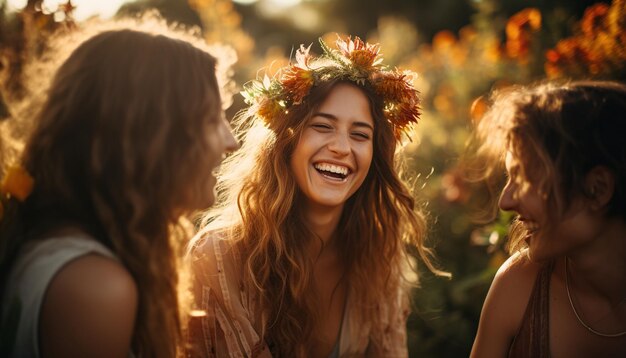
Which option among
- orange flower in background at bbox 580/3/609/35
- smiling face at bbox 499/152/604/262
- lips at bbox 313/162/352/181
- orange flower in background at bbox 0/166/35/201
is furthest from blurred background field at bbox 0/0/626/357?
smiling face at bbox 499/152/604/262

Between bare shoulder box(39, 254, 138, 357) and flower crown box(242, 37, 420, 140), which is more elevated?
flower crown box(242, 37, 420, 140)

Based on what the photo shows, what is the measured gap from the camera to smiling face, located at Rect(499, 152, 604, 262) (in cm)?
203

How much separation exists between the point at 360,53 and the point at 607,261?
1.65 meters

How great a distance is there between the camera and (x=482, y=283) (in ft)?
13.4

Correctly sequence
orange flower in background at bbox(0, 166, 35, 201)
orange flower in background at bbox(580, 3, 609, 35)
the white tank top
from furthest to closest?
orange flower in background at bbox(580, 3, 609, 35) < orange flower in background at bbox(0, 166, 35, 201) < the white tank top

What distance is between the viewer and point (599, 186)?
200 centimetres

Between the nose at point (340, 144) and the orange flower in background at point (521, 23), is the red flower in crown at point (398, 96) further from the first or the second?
the orange flower in background at point (521, 23)

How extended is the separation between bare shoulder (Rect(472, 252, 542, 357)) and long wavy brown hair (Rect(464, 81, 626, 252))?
1.32ft

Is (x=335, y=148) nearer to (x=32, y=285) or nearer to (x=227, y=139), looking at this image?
(x=227, y=139)

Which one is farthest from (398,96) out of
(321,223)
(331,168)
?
(321,223)

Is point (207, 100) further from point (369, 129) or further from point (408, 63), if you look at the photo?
point (408, 63)

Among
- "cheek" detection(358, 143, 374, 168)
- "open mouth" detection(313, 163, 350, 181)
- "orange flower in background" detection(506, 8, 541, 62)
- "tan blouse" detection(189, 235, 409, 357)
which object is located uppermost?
"orange flower in background" detection(506, 8, 541, 62)

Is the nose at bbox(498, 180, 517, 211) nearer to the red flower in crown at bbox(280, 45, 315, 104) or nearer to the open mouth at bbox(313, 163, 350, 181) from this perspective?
the open mouth at bbox(313, 163, 350, 181)

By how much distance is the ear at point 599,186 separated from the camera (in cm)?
199
